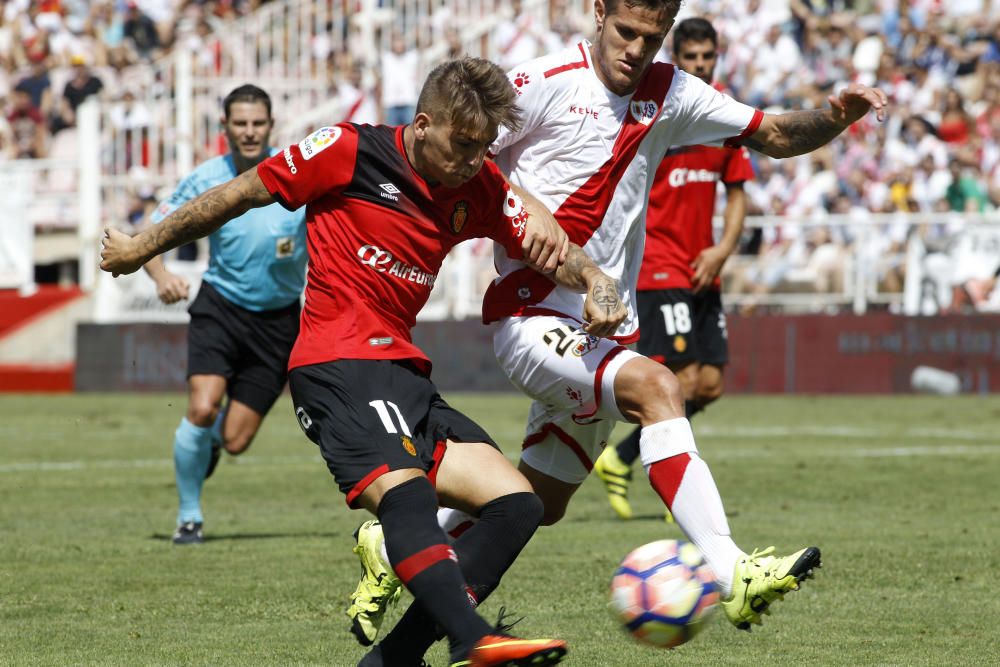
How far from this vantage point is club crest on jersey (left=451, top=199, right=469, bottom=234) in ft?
17.2

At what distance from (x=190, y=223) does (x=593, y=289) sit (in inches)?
53.3

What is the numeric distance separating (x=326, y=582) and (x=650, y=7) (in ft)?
9.61

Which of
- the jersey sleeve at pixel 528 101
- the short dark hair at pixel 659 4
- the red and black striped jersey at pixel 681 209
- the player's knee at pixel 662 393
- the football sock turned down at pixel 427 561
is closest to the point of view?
the football sock turned down at pixel 427 561

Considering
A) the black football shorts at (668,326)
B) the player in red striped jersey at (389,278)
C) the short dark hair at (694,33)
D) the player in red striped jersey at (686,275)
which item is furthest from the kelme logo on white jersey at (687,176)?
the player in red striped jersey at (389,278)

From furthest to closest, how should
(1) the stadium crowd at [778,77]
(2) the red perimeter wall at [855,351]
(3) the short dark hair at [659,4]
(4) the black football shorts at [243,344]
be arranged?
(1) the stadium crowd at [778,77] → (2) the red perimeter wall at [855,351] → (4) the black football shorts at [243,344] → (3) the short dark hair at [659,4]

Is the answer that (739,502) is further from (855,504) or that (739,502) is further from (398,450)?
(398,450)

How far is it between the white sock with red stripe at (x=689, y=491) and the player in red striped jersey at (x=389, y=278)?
0.54 m

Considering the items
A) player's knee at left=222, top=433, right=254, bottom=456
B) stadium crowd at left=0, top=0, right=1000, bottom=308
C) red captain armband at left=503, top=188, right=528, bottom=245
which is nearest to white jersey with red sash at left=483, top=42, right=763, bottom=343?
red captain armband at left=503, top=188, right=528, bottom=245

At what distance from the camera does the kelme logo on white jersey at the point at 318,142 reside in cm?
506

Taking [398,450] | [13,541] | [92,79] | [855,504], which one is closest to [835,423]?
[855,504]

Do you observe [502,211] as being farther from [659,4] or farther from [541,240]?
[659,4]

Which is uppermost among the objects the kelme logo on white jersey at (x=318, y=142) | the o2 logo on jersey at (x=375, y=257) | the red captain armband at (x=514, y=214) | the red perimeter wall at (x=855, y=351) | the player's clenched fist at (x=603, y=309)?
the kelme logo on white jersey at (x=318, y=142)

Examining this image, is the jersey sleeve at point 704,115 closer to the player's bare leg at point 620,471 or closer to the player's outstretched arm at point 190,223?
the player's outstretched arm at point 190,223

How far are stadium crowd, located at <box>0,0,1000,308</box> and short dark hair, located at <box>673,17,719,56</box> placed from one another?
1013 cm
